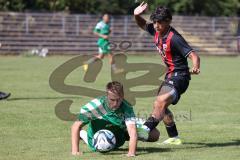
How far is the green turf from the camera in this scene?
8312 millimetres

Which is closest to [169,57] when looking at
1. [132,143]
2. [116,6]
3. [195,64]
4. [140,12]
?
[195,64]

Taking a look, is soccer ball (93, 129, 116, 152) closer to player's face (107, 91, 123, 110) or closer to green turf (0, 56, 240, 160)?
green turf (0, 56, 240, 160)

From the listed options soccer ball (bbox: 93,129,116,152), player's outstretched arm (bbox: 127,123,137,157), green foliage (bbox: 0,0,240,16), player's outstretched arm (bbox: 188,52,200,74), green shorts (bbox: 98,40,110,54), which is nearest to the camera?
player's outstretched arm (bbox: 127,123,137,157)

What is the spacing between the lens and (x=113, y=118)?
27.6 feet

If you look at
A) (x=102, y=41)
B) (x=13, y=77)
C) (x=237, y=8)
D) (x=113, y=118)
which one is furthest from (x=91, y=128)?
(x=237, y=8)

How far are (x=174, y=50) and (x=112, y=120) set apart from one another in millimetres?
1363

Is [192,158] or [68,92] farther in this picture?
[68,92]

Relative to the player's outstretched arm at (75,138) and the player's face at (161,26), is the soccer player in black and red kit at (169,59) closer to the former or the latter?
the player's face at (161,26)

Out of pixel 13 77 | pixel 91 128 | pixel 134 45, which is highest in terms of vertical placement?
pixel 91 128

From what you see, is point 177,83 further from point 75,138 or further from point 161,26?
point 75,138

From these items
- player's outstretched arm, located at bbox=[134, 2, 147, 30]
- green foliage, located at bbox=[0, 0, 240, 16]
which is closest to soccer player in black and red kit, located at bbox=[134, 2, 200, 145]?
player's outstretched arm, located at bbox=[134, 2, 147, 30]

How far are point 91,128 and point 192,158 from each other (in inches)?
56.0

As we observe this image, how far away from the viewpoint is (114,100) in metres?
8.08

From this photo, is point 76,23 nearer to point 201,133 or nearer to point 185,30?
point 185,30
